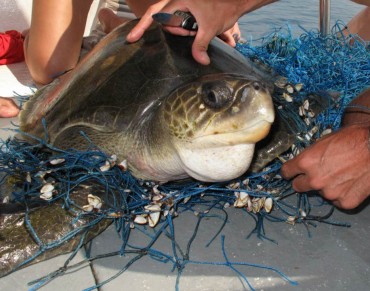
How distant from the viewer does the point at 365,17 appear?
3.22m

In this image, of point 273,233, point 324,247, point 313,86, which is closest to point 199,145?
point 273,233

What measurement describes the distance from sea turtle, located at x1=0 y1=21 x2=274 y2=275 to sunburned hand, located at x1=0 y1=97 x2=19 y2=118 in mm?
304

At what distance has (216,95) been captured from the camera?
1.21 meters

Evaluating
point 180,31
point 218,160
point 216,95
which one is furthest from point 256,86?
point 180,31

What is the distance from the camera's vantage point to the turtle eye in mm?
1210

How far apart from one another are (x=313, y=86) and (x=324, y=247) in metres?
0.87

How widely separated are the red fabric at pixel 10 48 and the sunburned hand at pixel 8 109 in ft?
2.81

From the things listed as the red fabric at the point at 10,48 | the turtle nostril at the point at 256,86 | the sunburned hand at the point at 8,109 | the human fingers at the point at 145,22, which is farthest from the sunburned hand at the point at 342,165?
the red fabric at the point at 10,48

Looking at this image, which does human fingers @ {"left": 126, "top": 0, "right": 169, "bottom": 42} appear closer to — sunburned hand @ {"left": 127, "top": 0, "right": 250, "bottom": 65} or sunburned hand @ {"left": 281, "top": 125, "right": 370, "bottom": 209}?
sunburned hand @ {"left": 127, "top": 0, "right": 250, "bottom": 65}

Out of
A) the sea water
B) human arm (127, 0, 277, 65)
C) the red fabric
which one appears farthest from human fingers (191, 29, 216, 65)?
the sea water

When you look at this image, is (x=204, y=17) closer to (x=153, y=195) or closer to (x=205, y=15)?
(x=205, y=15)

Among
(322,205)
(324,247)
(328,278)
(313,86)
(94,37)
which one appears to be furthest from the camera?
(94,37)

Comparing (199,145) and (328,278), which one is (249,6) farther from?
(328,278)

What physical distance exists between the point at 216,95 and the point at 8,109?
145 cm
